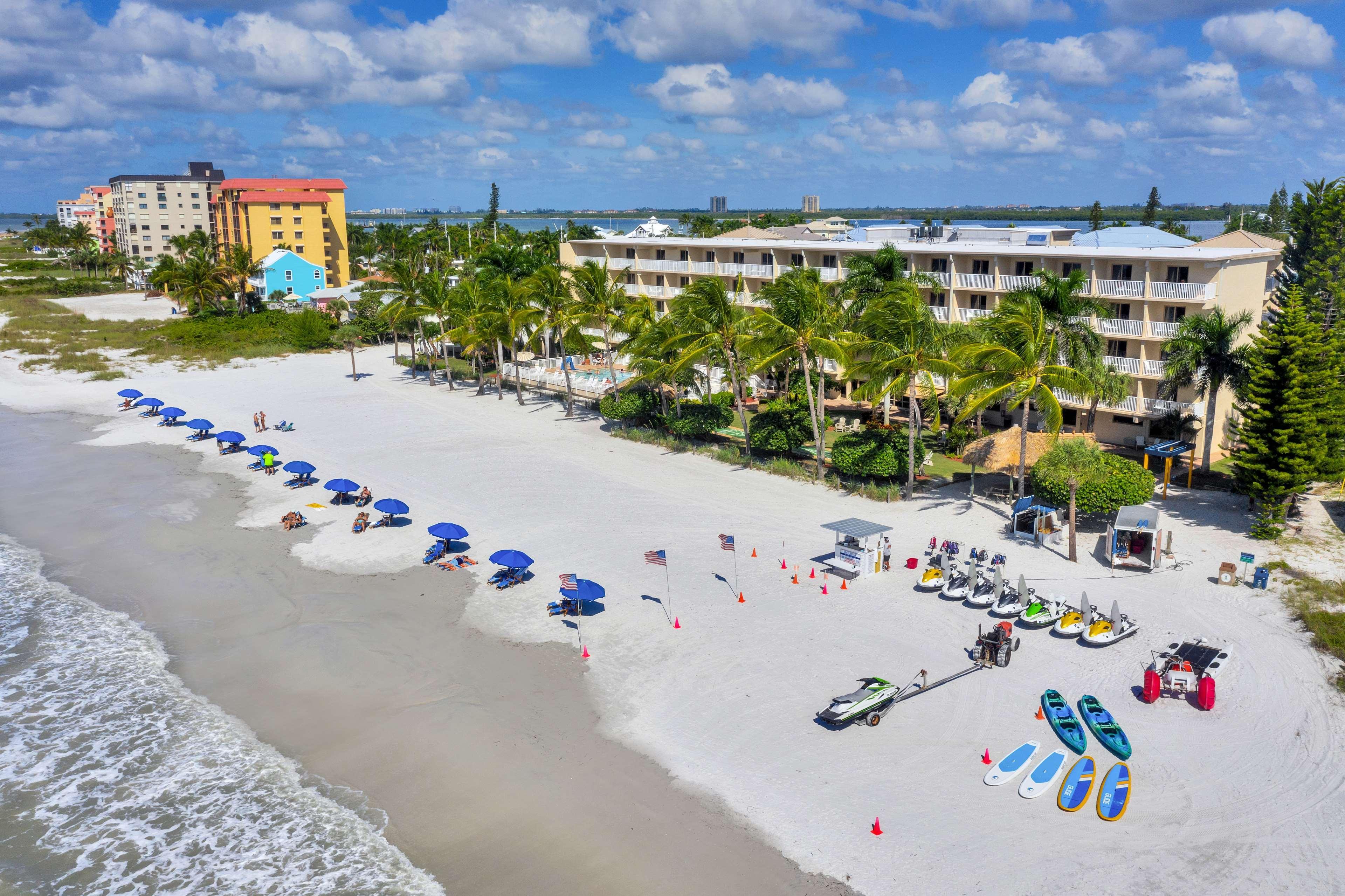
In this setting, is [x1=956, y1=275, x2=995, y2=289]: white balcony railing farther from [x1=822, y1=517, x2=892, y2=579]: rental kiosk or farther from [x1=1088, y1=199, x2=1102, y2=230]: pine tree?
[x1=1088, y1=199, x2=1102, y2=230]: pine tree

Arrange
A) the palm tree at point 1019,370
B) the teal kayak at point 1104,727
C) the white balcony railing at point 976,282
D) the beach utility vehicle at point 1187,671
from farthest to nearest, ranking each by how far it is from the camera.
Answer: the white balcony railing at point 976,282 < the palm tree at point 1019,370 < the beach utility vehicle at point 1187,671 < the teal kayak at point 1104,727

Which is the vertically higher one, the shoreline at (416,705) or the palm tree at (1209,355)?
the palm tree at (1209,355)

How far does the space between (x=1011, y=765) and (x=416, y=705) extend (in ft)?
45.8

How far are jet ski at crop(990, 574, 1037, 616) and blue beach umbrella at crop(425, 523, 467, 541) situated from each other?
56.5ft

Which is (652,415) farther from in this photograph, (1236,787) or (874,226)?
(1236,787)

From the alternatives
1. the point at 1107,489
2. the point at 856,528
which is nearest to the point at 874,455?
the point at 856,528

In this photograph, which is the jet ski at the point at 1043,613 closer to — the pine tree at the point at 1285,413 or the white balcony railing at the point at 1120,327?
the pine tree at the point at 1285,413

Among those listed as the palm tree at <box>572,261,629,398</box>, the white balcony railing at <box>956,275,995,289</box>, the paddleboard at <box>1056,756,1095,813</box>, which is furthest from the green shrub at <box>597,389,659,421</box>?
the paddleboard at <box>1056,756,1095,813</box>

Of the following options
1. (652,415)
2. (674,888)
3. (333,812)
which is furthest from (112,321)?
(674,888)

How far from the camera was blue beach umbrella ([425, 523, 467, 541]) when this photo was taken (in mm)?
30094

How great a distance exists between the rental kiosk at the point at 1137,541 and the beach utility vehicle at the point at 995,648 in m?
7.89

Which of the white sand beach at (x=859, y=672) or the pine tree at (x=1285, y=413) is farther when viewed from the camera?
the pine tree at (x=1285, y=413)

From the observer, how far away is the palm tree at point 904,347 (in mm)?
33781

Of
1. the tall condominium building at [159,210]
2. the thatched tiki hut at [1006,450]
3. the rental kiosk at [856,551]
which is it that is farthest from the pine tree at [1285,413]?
the tall condominium building at [159,210]
